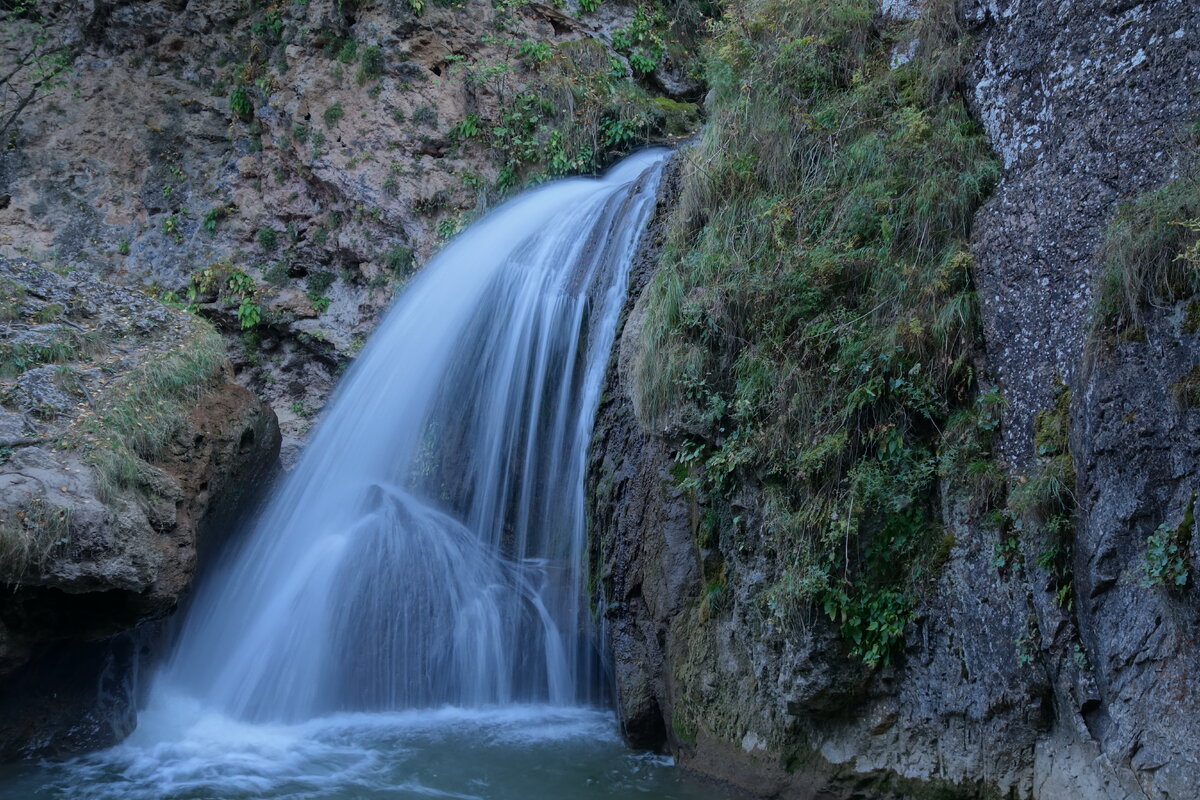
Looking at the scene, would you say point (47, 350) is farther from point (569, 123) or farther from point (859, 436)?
point (569, 123)

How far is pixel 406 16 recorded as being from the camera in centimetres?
1237

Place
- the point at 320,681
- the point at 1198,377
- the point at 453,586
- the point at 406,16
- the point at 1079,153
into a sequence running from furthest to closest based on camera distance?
the point at 406,16 → the point at 453,586 → the point at 320,681 → the point at 1079,153 → the point at 1198,377

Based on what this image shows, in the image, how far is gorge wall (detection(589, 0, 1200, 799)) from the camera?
4.07 meters

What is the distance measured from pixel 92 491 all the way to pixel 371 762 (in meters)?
2.73

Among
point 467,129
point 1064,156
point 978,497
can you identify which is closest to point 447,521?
point 978,497

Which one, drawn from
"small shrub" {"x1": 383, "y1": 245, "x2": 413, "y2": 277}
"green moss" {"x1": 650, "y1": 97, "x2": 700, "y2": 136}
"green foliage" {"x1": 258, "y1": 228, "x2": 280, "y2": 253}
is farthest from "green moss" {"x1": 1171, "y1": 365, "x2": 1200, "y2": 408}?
"green foliage" {"x1": 258, "y1": 228, "x2": 280, "y2": 253}

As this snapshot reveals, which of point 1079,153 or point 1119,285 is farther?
point 1079,153

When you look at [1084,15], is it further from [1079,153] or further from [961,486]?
[961,486]

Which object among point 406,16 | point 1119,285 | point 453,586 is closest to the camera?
point 1119,285

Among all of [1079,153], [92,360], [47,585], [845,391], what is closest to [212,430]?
[92,360]

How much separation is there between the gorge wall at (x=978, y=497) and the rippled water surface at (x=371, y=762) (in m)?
0.47

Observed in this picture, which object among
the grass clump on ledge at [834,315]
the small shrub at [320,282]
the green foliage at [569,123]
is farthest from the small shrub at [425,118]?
the grass clump on ledge at [834,315]

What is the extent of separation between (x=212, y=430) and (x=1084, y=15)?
7037mm

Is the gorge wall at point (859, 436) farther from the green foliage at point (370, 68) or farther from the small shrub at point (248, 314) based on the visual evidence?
the green foliage at point (370, 68)
